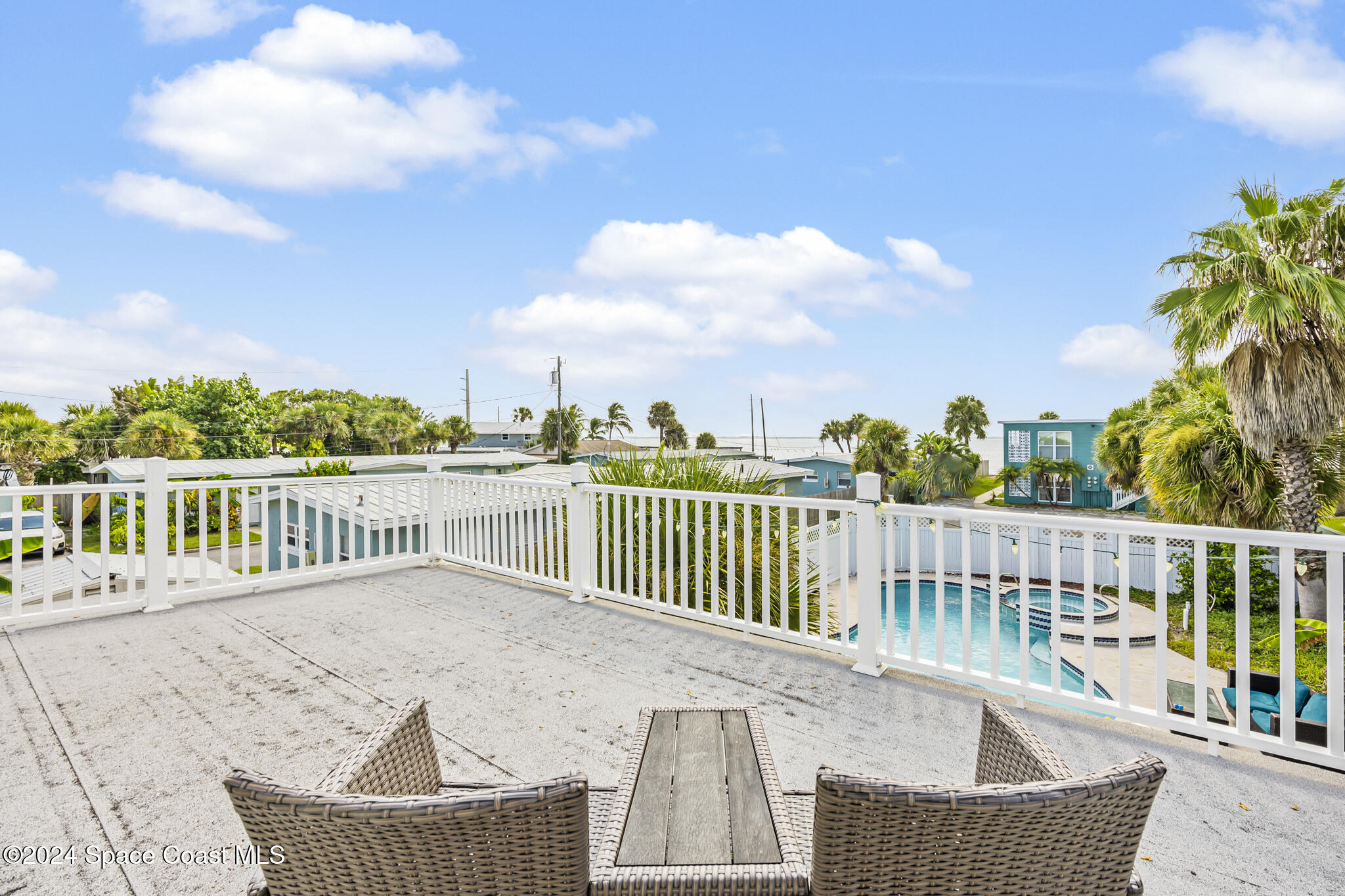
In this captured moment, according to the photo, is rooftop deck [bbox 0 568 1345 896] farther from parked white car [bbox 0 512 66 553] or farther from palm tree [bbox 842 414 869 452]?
palm tree [bbox 842 414 869 452]

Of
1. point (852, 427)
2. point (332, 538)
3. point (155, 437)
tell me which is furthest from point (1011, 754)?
point (852, 427)

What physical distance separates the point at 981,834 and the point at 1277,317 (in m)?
9.23

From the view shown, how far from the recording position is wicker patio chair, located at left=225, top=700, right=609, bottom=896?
2.79 feet

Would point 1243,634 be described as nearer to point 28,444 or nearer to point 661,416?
point 28,444

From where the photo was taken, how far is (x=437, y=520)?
5.66 meters

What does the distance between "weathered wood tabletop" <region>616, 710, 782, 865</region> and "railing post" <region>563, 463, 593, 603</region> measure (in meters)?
2.82

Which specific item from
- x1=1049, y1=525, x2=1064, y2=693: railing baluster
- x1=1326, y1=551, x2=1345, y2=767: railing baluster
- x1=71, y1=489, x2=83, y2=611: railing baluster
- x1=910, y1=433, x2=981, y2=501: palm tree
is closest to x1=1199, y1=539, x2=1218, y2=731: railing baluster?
x1=1326, y1=551, x2=1345, y2=767: railing baluster

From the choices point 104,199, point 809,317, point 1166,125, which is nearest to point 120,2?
point 104,199

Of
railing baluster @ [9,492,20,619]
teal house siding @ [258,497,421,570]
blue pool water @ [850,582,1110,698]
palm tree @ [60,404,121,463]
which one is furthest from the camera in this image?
palm tree @ [60,404,121,463]

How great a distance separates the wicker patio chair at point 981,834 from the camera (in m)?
0.87

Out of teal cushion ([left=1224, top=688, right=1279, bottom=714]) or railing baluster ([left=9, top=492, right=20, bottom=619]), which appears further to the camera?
teal cushion ([left=1224, top=688, right=1279, bottom=714])

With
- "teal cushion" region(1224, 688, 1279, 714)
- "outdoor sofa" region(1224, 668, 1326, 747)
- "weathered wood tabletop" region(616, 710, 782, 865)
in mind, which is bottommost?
"teal cushion" region(1224, 688, 1279, 714)

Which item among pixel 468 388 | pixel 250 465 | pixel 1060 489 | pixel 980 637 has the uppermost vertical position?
pixel 468 388

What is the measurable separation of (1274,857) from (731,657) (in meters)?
2.12
